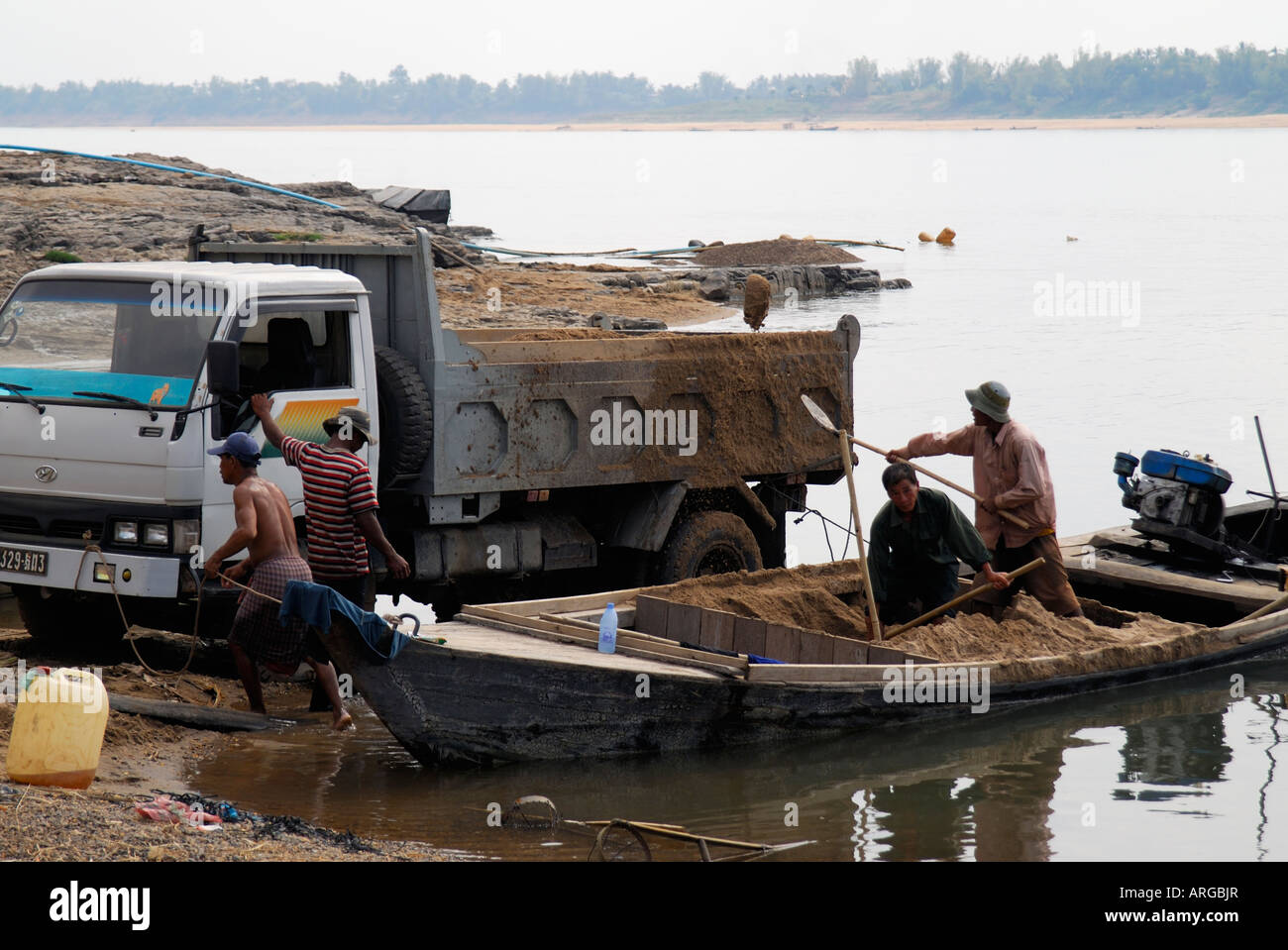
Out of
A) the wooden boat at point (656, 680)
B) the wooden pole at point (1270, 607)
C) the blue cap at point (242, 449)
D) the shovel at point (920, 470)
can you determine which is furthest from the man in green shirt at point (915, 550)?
the blue cap at point (242, 449)

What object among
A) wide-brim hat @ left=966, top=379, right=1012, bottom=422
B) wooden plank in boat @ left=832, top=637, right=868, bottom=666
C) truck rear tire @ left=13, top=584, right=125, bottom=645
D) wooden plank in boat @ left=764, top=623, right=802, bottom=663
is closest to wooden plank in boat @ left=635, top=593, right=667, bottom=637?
wooden plank in boat @ left=764, top=623, right=802, bottom=663

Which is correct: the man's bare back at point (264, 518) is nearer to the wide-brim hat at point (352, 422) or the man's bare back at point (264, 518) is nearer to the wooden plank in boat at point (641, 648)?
the wide-brim hat at point (352, 422)

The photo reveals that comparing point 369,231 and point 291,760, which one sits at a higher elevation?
point 369,231

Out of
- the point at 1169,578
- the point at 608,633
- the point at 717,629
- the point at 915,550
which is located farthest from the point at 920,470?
the point at 1169,578

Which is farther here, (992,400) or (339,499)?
(992,400)

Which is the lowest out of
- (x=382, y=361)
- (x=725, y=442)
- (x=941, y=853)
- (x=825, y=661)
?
(x=941, y=853)

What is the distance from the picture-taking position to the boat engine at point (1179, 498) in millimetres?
11602

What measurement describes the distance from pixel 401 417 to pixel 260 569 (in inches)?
58.3

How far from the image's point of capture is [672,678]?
833 cm

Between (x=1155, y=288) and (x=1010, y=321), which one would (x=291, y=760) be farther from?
(x=1155, y=288)

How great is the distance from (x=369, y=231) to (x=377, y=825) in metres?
23.2

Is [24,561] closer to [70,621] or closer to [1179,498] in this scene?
[70,621]

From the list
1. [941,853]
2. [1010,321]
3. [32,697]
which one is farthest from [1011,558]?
[1010,321]

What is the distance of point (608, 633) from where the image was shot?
28.5 ft
